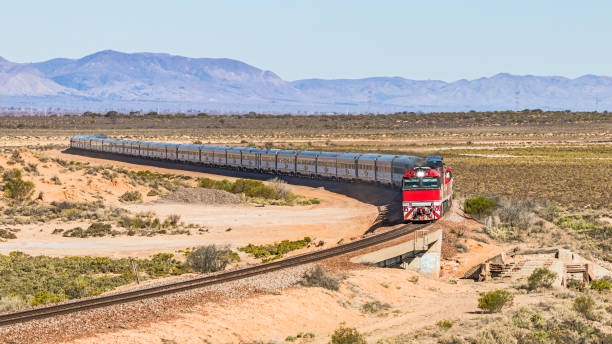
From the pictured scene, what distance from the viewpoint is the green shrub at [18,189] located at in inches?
1994

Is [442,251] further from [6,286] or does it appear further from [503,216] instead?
[6,286]

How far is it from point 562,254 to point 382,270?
9411 millimetres

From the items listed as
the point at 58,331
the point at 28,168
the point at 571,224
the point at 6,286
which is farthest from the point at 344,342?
the point at 28,168

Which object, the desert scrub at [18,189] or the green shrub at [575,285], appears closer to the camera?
the green shrub at [575,285]

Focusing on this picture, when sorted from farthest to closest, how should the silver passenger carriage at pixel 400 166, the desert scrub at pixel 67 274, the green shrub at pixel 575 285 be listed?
the silver passenger carriage at pixel 400 166
the green shrub at pixel 575 285
the desert scrub at pixel 67 274

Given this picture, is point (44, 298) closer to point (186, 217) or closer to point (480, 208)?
point (186, 217)

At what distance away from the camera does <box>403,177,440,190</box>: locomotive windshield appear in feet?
117

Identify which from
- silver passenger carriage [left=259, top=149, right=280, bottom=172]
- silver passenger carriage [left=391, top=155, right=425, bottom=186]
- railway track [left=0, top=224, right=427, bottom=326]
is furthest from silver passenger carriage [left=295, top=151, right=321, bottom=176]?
railway track [left=0, top=224, right=427, bottom=326]

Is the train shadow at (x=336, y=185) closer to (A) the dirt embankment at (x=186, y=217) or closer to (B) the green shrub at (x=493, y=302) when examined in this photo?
(A) the dirt embankment at (x=186, y=217)

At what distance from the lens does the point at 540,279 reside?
2788 cm

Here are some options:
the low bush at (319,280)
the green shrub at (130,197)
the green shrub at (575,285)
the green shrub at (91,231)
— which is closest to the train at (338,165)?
the green shrub at (575,285)

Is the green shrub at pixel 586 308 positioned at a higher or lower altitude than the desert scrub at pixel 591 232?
higher

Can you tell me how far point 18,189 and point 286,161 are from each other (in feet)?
84.3

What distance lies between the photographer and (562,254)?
33562 millimetres
